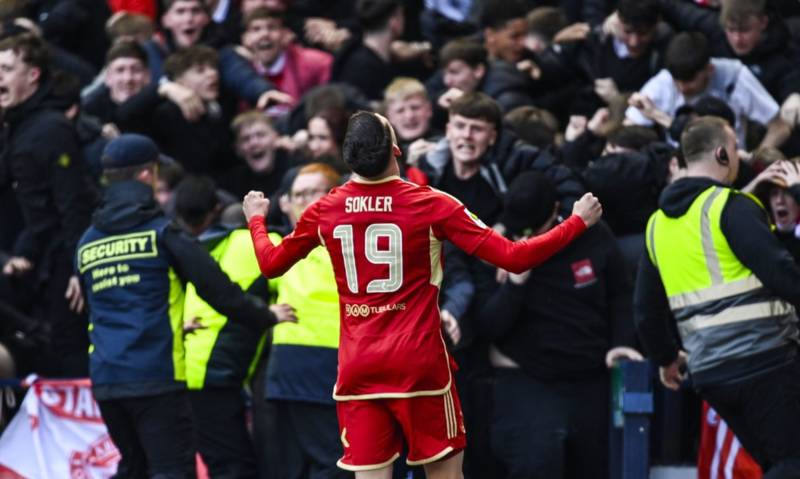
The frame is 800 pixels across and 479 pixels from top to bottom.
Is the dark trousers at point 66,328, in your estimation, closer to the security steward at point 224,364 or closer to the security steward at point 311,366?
the security steward at point 224,364

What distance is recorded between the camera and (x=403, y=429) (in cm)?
771

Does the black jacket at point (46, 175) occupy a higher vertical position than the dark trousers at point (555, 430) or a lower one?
higher

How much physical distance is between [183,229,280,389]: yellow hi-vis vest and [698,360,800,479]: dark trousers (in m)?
2.86

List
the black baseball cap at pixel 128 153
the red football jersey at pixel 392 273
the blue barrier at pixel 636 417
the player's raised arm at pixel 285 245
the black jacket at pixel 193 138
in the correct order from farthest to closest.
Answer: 1. the black jacket at pixel 193 138
2. the blue barrier at pixel 636 417
3. the black baseball cap at pixel 128 153
4. the player's raised arm at pixel 285 245
5. the red football jersey at pixel 392 273

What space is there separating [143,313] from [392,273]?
1.82m

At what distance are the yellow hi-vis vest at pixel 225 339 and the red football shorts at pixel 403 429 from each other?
2.41 m

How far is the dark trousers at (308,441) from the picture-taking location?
9.41 m

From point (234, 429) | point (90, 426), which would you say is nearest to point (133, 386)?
point (234, 429)

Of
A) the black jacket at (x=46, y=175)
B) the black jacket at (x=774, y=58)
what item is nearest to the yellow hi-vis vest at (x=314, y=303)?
the black jacket at (x=46, y=175)

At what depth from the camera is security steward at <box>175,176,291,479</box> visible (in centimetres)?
998

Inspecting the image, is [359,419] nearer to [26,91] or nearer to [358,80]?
[26,91]

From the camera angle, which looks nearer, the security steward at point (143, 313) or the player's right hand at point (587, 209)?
the player's right hand at point (587, 209)

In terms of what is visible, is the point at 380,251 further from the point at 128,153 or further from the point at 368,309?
the point at 128,153

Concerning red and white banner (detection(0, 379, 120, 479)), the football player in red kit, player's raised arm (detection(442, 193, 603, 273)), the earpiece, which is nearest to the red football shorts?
the football player in red kit
